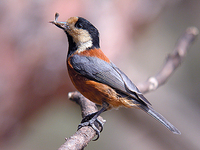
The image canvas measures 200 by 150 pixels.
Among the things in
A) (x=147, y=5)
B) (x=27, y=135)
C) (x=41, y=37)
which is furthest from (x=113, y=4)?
(x=27, y=135)

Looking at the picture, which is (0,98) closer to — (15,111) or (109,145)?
(15,111)

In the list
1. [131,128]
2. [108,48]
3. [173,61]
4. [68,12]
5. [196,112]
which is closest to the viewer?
[173,61]

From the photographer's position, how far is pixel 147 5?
5383 millimetres

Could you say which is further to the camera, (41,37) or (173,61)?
(41,37)

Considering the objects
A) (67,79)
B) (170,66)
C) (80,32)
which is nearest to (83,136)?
(80,32)

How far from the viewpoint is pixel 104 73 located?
7.61 ft

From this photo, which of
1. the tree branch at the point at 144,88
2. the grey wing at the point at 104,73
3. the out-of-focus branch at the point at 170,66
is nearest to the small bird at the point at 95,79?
the grey wing at the point at 104,73

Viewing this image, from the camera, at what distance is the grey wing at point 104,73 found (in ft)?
7.43

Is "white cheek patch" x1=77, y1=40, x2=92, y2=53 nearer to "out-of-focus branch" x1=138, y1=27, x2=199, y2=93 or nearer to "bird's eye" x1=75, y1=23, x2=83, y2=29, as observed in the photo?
"bird's eye" x1=75, y1=23, x2=83, y2=29

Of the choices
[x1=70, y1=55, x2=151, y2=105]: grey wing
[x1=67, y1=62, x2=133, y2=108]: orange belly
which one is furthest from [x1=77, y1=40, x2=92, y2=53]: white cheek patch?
[x1=67, y1=62, x2=133, y2=108]: orange belly

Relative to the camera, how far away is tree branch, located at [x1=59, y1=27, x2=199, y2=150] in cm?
180

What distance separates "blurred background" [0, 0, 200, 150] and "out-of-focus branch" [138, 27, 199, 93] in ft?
3.93

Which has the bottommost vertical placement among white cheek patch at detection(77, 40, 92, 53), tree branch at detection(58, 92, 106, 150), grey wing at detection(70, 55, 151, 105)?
tree branch at detection(58, 92, 106, 150)

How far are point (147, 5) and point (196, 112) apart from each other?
9.02 feet
